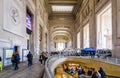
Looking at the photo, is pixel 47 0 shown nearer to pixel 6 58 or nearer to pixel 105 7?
pixel 105 7

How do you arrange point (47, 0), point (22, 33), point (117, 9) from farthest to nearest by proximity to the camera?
point (47, 0) < point (117, 9) < point (22, 33)

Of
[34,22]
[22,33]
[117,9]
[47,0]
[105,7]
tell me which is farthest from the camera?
[47,0]

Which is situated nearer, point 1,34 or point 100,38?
point 1,34

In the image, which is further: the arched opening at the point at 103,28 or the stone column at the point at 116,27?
the arched opening at the point at 103,28

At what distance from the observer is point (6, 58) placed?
13758mm

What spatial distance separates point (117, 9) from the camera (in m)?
20.5

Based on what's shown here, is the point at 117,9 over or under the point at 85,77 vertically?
over

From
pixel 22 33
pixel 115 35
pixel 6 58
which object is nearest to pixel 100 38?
pixel 115 35

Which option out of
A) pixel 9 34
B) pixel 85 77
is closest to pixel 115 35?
pixel 85 77

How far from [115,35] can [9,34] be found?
11.4 metres

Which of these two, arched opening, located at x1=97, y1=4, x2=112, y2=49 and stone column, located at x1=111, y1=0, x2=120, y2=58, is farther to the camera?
arched opening, located at x1=97, y1=4, x2=112, y2=49

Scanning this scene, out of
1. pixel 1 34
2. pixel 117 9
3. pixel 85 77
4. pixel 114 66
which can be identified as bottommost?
pixel 85 77

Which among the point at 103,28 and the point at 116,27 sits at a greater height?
the point at 103,28

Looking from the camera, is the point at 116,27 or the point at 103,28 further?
the point at 103,28
